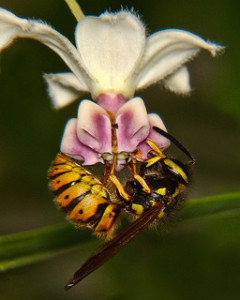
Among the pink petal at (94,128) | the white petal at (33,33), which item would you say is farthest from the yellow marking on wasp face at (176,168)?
the white petal at (33,33)

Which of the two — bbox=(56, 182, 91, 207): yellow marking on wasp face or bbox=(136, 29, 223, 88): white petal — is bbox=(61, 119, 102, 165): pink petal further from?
bbox=(136, 29, 223, 88): white petal

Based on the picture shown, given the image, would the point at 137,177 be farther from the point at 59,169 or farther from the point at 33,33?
the point at 33,33

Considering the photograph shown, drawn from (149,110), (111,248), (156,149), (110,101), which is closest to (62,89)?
(110,101)

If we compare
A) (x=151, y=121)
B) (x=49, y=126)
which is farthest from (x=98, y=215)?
(x=49, y=126)

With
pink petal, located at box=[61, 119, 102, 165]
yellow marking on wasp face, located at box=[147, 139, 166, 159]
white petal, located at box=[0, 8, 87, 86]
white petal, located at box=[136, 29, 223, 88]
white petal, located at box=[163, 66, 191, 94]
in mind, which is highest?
white petal, located at box=[0, 8, 87, 86]

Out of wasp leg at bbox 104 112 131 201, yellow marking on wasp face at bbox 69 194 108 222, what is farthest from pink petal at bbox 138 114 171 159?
yellow marking on wasp face at bbox 69 194 108 222

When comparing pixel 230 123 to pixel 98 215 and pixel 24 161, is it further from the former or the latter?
pixel 98 215

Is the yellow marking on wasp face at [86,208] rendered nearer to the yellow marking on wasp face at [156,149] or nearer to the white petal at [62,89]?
the yellow marking on wasp face at [156,149]
